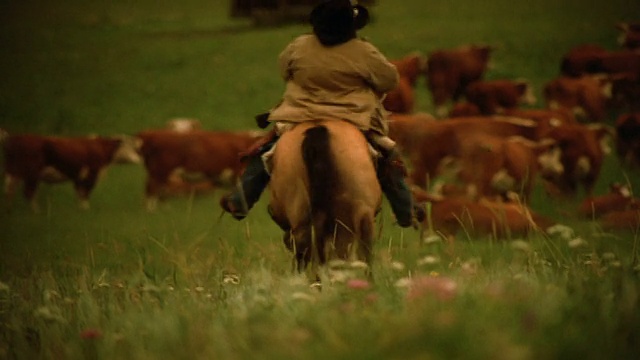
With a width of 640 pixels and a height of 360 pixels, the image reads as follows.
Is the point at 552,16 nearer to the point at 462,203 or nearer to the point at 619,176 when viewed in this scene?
the point at 619,176

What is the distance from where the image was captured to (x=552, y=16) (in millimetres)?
27016

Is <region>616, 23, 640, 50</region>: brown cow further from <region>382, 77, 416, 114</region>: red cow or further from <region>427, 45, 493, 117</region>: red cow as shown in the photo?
<region>382, 77, 416, 114</region>: red cow

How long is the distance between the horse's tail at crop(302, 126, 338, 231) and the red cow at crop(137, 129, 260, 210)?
9.64 m

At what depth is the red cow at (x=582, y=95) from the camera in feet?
64.6

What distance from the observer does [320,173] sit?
23.7 feet

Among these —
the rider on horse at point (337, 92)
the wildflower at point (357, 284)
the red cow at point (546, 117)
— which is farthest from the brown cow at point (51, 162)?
the wildflower at point (357, 284)

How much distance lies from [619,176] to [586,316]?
11.8 meters

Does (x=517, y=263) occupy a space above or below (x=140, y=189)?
above

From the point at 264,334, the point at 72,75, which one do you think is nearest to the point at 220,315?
the point at 264,334

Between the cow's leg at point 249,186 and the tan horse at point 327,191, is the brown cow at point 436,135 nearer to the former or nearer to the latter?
the cow's leg at point 249,186

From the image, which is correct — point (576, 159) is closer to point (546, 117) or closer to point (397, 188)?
point (546, 117)

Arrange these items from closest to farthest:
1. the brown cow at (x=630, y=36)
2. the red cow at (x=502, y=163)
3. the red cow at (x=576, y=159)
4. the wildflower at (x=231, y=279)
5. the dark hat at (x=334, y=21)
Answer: the wildflower at (x=231, y=279), the dark hat at (x=334, y=21), the red cow at (x=502, y=163), the red cow at (x=576, y=159), the brown cow at (x=630, y=36)

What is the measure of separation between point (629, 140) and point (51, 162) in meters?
7.42

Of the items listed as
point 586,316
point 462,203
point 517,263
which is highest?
point 586,316
